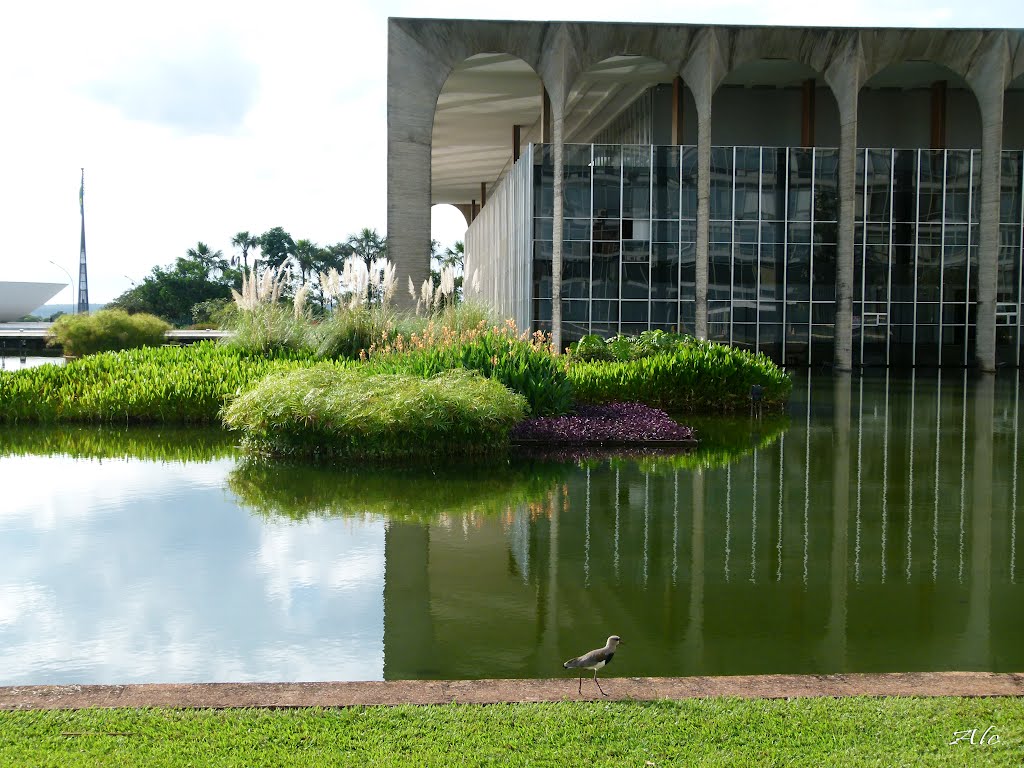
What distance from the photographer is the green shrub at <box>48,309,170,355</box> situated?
29672 mm

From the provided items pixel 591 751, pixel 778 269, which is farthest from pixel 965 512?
pixel 778 269

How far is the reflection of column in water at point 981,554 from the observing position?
4.73m

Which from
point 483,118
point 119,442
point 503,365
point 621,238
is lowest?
point 119,442

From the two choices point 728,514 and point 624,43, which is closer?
point 728,514

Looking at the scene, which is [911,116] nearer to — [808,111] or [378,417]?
[808,111]

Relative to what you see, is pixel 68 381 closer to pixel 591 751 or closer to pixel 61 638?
pixel 61 638

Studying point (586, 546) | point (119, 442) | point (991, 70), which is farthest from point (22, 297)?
point (586, 546)

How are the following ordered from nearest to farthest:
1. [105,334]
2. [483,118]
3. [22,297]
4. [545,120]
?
[545,120] → [105,334] → [483,118] → [22,297]

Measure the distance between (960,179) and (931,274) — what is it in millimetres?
2659

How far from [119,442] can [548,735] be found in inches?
393

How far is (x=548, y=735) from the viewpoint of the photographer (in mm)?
3439

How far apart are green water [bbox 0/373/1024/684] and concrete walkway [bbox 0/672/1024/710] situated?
384 millimetres

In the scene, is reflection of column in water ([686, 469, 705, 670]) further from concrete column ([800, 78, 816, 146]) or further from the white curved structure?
the white curved structure

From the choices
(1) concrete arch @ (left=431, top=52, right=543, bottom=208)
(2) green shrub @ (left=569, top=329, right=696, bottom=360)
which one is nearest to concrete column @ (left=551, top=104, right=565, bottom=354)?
(1) concrete arch @ (left=431, top=52, right=543, bottom=208)
